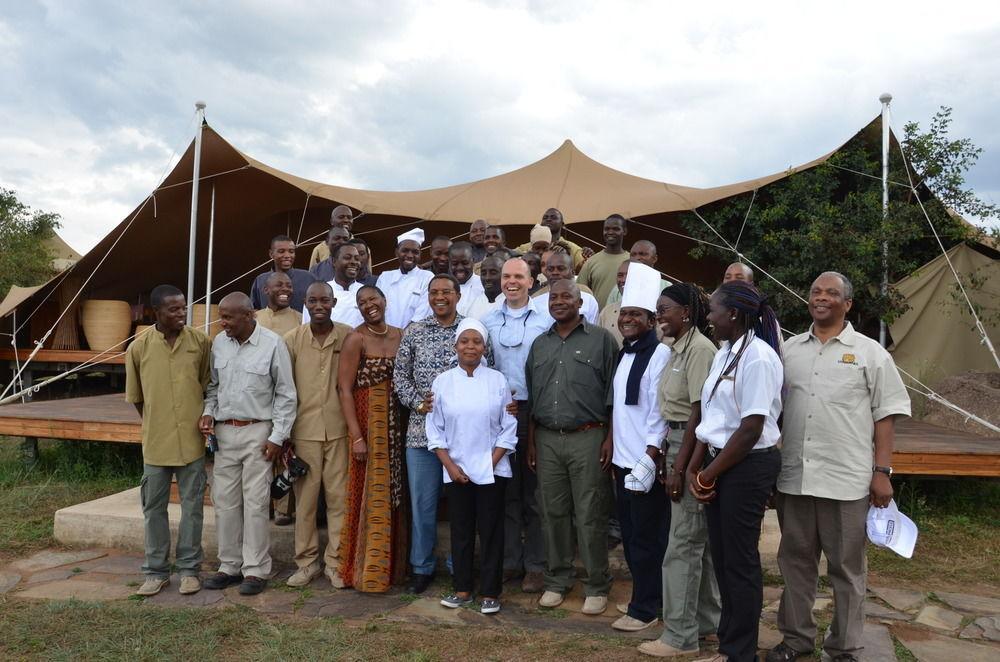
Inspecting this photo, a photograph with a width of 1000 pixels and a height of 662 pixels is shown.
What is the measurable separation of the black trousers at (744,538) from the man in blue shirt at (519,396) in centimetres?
120

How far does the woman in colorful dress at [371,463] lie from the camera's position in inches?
146

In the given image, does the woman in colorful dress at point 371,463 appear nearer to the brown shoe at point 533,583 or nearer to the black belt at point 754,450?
the brown shoe at point 533,583

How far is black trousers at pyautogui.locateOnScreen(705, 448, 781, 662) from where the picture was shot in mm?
2678

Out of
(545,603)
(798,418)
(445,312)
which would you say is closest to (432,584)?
(545,603)

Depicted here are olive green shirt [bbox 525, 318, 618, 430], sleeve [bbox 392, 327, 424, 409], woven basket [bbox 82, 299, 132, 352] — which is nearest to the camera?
olive green shirt [bbox 525, 318, 618, 430]

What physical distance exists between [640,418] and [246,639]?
6.28 ft

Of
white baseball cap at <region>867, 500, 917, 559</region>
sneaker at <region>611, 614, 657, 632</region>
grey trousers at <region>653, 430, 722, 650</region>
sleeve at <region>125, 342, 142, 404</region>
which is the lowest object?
sneaker at <region>611, 614, 657, 632</region>

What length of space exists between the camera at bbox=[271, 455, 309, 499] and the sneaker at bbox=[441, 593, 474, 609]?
949 mm

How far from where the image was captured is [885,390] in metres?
2.79

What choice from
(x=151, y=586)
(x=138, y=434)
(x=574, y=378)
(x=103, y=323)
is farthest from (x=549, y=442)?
(x=103, y=323)

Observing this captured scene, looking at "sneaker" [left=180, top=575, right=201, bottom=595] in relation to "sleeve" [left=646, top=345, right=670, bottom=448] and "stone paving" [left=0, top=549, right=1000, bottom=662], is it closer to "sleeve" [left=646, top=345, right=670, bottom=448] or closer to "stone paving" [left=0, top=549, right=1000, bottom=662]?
"stone paving" [left=0, top=549, right=1000, bottom=662]

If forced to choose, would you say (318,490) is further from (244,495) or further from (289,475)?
(244,495)

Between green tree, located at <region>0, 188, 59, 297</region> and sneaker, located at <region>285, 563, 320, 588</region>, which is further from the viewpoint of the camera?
green tree, located at <region>0, 188, 59, 297</region>

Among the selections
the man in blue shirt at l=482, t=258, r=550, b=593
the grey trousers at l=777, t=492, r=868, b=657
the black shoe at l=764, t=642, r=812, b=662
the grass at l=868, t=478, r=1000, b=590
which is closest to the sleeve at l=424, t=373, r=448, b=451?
the man in blue shirt at l=482, t=258, r=550, b=593
